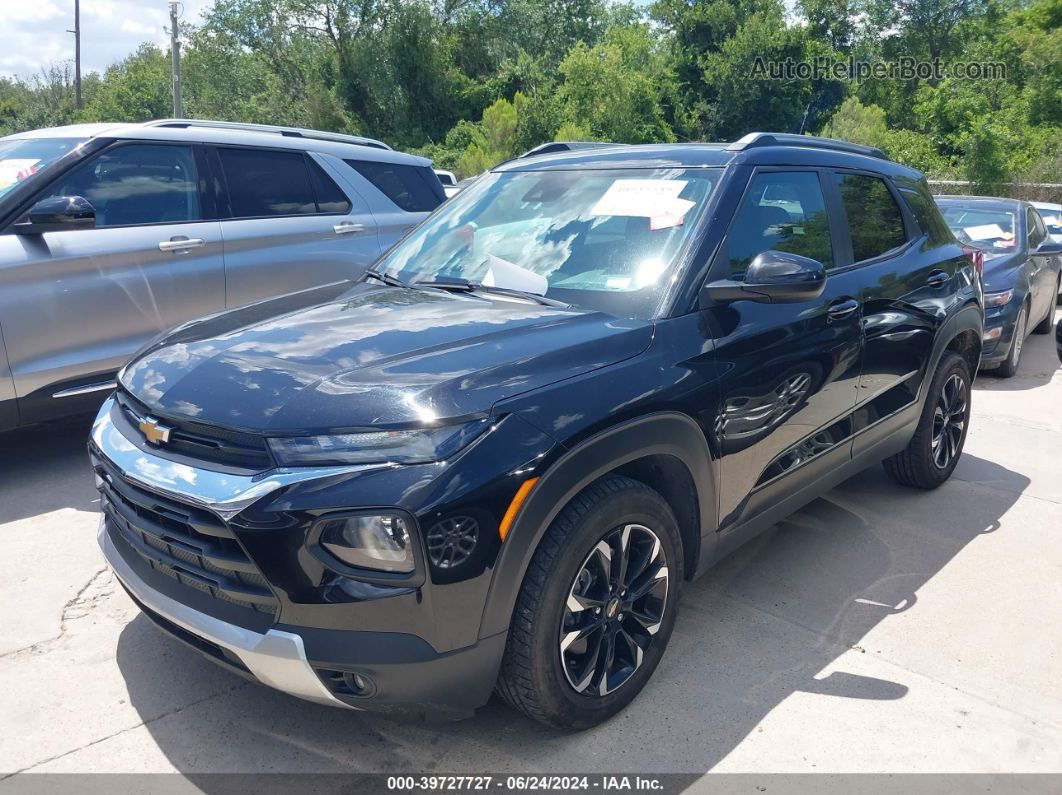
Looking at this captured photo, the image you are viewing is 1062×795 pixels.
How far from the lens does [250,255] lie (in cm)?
562

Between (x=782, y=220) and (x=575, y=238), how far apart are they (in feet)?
2.90

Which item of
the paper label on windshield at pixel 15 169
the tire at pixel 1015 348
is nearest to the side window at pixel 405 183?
the paper label on windshield at pixel 15 169

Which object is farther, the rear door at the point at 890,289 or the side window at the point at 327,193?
the side window at the point at 327,193

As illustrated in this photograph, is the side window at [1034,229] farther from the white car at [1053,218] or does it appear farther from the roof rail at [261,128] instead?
the roof rail at [261,128]

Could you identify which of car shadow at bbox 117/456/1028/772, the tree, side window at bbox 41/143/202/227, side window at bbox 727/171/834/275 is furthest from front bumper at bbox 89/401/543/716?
the tree

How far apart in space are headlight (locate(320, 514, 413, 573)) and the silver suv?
2722mm

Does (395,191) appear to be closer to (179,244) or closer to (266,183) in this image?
(266,183)

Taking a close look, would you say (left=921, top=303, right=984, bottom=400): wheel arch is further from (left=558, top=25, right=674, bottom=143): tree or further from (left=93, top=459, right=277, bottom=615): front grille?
(left=558, top=25, right=674, bottom=143): tree

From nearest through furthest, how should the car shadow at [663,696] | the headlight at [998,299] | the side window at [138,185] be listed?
the car shadow at [663,696] → the side window at [138,185] → the headlight at [998,299]

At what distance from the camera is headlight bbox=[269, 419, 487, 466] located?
2.27m

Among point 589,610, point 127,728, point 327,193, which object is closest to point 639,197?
point 589,610

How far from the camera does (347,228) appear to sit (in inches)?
243

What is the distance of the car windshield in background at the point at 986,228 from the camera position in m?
8.74

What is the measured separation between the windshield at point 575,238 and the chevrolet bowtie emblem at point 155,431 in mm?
1301
